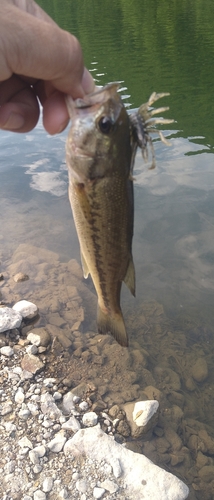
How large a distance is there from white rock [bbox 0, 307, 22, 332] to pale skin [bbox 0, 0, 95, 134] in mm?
3896

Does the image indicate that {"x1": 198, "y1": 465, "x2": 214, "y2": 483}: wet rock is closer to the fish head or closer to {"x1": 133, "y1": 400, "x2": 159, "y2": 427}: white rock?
{"x1": 133, "y1": 400, "x2": 159, "y2": 427}: white rock

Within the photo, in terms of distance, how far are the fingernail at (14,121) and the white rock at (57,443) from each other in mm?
3392

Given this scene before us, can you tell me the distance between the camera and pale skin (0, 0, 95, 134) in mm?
2428

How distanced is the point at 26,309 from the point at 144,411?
2.55m

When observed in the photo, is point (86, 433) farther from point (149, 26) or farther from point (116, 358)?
point (149, 26)

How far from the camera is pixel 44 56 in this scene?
250 cm

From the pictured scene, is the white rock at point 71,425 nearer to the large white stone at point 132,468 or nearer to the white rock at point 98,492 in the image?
the large white stone at point 132,468

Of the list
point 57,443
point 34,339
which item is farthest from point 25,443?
point 34,339

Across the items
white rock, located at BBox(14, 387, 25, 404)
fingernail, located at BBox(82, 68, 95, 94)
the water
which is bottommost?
the water

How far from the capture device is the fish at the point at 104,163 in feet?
8.20

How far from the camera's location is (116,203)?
262 centimetres

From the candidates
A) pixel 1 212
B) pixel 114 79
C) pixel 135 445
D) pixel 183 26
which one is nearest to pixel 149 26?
pixel 183 26

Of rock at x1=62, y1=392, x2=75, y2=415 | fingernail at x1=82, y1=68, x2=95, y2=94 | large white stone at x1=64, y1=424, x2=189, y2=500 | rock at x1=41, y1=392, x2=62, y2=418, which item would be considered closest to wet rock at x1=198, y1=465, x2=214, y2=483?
large white stone at x1=64, y1=424, x2=189, y2=500

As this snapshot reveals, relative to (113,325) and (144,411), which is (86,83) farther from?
(144,411)
